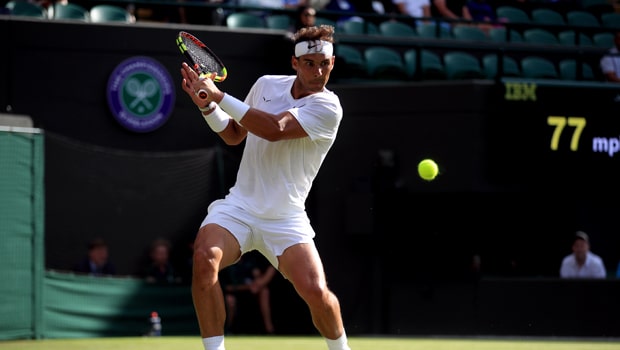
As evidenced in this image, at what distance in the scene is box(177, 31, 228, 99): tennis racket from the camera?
6.23 m

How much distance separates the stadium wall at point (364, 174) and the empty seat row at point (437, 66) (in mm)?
679

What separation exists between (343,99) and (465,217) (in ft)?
7.17

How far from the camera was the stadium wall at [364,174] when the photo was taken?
1304 centimetres

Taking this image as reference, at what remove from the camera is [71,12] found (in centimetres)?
1372

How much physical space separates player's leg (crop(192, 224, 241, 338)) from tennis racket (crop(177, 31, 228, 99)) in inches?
31.9

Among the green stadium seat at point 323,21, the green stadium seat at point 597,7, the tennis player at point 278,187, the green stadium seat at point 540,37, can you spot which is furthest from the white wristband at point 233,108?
the green stadium seat at point 597,7

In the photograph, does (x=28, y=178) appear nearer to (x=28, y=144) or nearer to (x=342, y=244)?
(x=28, y=144)

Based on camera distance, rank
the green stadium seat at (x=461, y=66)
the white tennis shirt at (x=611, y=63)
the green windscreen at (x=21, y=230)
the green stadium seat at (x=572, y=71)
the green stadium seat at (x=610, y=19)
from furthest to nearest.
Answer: the green stadium seat at (x=610, y=19)
the green stadium seat at (x=572, y=71)
the green stadium seat at (x=461, y=66)
the white tennis shirt at (x=611, y=63)
the green windscreen at (x=21, y=230)

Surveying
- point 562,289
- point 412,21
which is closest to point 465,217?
point 562,289

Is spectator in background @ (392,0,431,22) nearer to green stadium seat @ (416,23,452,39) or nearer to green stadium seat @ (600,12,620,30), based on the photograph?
green stadium seat @ (416,23,452,39)

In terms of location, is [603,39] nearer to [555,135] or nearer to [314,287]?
[555,135]

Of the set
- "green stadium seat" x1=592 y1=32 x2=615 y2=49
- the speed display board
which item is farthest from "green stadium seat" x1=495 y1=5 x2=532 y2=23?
the speed display board

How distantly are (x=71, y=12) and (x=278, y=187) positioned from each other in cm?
808

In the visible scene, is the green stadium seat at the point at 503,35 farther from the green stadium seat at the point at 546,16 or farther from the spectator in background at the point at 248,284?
the spectator in background at the point at 248,284
